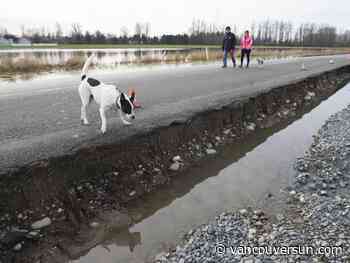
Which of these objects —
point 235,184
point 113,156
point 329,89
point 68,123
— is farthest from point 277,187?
point 329,89

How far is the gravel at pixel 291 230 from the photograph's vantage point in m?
2.98

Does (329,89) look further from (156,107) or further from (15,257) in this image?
(15,257)

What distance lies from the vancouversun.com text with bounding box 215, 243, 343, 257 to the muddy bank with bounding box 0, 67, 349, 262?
1.80 m

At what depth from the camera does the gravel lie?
117 inches

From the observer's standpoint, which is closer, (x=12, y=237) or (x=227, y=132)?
(x=12, y=237)

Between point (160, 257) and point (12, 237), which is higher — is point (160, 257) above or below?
below

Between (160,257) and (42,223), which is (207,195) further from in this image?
(42,223)

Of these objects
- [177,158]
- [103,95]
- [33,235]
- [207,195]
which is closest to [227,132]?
[177,158]

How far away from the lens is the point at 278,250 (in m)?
3.01

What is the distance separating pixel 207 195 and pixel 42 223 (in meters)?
2.64

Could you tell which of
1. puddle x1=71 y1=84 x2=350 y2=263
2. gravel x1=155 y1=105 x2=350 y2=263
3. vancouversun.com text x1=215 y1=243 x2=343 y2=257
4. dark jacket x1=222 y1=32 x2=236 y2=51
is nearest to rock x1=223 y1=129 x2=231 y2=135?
puddle x1=71 y1=84 x2=350 y2=263

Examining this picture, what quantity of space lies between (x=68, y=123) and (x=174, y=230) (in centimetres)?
311

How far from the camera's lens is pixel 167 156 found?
209 inches

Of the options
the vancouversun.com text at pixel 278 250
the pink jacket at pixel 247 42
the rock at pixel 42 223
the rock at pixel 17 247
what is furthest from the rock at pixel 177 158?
the pink jacket at pixel 247 42
